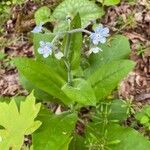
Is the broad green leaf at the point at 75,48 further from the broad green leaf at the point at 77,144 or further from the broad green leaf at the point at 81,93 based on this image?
the broad green leaf at the point at 77,144

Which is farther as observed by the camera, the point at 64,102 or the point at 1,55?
the point at 1,55

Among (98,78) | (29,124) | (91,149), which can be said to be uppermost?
(98,78)

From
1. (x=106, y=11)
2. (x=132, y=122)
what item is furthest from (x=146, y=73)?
(x=106, y=11)

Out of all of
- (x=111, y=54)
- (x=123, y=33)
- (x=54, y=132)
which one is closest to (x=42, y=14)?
(x=123, y=33)

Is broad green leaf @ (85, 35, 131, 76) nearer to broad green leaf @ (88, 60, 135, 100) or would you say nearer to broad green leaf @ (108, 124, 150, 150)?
broad green leaf @ (88, 60, 135, 100)

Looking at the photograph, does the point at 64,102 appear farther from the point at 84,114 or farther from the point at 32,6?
the point at 32,6

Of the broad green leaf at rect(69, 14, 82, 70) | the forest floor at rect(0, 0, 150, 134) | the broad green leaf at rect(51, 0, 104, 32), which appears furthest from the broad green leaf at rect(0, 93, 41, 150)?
the broad green leaf at rect(51, 0, 104, 32)

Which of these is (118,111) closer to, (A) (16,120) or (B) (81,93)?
(B) (81,93)
